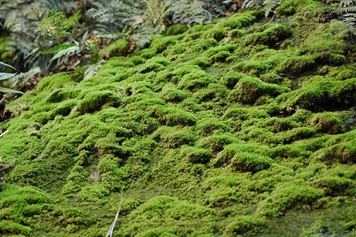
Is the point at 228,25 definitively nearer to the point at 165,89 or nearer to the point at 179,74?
the point at 179,74

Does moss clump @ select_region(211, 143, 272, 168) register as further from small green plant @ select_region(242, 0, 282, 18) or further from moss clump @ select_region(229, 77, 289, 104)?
small green plant @ select_region(242, 0, 282, 18)

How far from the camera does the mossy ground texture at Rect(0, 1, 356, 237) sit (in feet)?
8.12

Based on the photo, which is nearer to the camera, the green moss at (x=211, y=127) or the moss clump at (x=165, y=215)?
the moss clump at (x=165, y=215)

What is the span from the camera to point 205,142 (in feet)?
10.5

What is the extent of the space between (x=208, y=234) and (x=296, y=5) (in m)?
3.54

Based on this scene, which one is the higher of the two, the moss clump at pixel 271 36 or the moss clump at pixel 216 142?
the moss clump at pixel 271 36

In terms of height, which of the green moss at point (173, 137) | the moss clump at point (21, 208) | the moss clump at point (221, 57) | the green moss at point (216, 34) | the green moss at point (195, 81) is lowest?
the moss clump at point (21, 208)

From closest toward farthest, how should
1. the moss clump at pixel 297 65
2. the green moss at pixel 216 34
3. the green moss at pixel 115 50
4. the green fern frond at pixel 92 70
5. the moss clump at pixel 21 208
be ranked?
1. the moss clump at pixel 21 208
2. the moss clump at pixel 297 65
3. the green moss at pixel 216 34
4. the green fern frond at pixel 92 70
5. the green moss at pixel 115 50

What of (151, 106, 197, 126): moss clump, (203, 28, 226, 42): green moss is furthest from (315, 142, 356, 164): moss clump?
(203, 28, 226, 42): green moss

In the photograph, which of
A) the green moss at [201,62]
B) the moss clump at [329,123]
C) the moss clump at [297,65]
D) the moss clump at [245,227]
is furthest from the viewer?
the green moss at [201,62]

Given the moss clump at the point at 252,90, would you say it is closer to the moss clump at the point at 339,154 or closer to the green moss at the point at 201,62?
the green moss at the point at 201,62

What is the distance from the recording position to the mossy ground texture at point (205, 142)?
2.47 m

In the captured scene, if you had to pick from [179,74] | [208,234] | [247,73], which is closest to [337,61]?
[247,73]

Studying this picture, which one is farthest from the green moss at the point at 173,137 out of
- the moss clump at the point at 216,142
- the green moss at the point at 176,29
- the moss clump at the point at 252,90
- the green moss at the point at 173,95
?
the green moss at the point at 176,29
